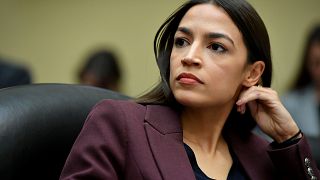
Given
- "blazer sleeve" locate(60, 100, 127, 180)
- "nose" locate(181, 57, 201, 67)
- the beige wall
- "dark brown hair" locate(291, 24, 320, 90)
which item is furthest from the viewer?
the beige wall

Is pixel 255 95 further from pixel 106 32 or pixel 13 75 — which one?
pixel 106 32

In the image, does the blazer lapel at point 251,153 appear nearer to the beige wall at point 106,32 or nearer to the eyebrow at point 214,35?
the eyebrow at point 214,35

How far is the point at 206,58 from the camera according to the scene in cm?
138

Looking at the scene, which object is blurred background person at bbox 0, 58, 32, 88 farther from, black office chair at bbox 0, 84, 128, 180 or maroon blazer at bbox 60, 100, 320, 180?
maroon blazer at bbox 60, 100, 320, 180

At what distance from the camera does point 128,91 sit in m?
3.49

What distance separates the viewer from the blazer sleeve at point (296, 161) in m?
1.47

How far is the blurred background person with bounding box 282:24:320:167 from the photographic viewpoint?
2.74 meters

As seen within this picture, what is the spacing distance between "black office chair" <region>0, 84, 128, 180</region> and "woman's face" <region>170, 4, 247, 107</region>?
8.7 inches

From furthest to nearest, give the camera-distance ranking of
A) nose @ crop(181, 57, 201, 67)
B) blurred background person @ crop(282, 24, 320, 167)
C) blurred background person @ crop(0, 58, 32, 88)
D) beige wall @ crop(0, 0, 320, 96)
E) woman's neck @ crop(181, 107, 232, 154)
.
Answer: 1. beige wall @ crop(0, 0, 320, 96)
2. blurred background person @ crop(282, 24, 320, 167)
3. blurred background person @ crop(0, 58, 32, 88)
4. woman's neck @ crop(181, 107, 232, 154)
5. nose @ crop(181, 57, 201, 67)

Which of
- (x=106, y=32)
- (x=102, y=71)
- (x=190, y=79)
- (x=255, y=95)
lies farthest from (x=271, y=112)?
(x=106, y=32)

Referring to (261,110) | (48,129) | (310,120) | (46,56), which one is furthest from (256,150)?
(46,56)

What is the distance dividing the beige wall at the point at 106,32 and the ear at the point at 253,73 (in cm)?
183

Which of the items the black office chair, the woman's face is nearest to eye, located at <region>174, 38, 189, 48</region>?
the woman's face

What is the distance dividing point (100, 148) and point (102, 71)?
1.72 meters
